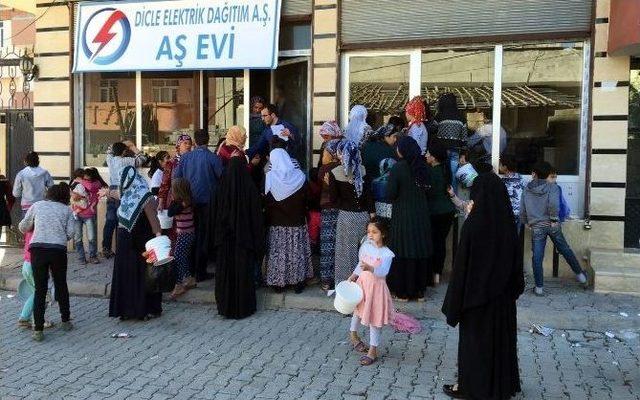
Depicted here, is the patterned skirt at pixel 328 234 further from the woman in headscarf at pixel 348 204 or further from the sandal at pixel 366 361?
the sandal at pixel 366 361

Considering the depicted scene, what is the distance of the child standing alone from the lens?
7750 mm

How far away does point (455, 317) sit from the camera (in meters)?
4.93

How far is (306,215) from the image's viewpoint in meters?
8.09

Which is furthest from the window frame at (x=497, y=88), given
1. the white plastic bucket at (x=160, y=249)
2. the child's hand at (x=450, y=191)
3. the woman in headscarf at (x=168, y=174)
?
the white plastic bucket at (x=160, y=249)

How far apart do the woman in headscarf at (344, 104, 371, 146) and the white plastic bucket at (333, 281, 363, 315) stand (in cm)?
286

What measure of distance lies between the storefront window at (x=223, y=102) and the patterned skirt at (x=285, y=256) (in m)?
3.08

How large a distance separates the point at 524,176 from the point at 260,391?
4809mm

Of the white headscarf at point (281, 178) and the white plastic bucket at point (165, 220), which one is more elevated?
the white headscarf at point (281, 178)

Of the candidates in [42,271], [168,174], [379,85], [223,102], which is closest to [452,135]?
[379,85]

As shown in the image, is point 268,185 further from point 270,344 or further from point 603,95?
point 603,95

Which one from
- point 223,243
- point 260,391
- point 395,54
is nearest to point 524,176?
point 395,54

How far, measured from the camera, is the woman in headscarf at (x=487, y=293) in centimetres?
482

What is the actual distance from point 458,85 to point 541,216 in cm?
224

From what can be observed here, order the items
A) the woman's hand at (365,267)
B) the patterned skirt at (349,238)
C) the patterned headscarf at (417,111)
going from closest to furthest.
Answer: the woman's hand at (365,267), the patterned skirt at (349,238), the patterned headscarf at (417,111)
